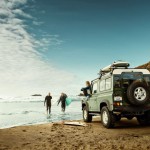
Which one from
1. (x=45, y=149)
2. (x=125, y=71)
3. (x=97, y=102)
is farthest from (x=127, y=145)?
(x=97, y=102)

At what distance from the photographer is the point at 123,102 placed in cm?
1001

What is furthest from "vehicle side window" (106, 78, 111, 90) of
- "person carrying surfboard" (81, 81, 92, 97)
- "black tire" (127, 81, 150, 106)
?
"person carrying surfboard" (81, 81, 92, 97)

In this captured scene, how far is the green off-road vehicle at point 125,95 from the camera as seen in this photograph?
992 cm

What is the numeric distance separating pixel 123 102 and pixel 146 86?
1.04 meters

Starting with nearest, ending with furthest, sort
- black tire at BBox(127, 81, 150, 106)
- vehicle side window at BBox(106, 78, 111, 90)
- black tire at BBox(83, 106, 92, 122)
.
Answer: black tire at BBox(127, 81, 150, 106) → vehicle side window at BBox(106, 78, 111, 90) → black tire at BBox(83, 106, 92, 122)

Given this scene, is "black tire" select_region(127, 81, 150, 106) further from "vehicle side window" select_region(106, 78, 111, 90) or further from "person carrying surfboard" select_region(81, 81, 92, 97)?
"person carrying surfboard" select_region(81, 81, 92, 97)

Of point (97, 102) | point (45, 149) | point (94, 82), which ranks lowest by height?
point (45, 149)

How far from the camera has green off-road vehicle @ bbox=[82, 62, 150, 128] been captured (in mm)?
9922

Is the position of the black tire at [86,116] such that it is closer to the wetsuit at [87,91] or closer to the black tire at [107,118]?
the wetsuit at [87,91]

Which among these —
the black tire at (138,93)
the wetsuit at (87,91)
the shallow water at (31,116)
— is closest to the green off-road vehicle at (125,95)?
the black tire at (138,93)

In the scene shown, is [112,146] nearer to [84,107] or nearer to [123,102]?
[123,102]

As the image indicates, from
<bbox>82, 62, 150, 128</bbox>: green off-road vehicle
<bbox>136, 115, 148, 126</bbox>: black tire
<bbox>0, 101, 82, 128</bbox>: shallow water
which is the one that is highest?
<bbox>82, 62, 150, 128</bbox>: green off-road vehicle

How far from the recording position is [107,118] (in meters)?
10.4

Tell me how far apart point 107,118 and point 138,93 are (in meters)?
1.55
